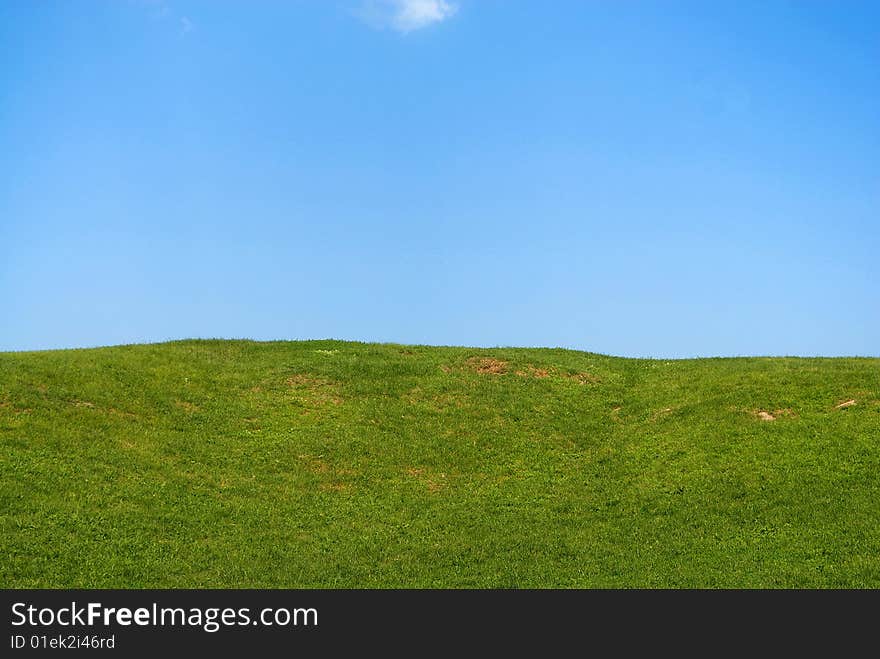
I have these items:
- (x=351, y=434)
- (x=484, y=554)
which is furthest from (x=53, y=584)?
(x=351, y=434)

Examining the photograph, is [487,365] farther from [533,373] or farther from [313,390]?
[313,390]

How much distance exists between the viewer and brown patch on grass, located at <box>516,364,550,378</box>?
42.7 meters

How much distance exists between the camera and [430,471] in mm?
32938

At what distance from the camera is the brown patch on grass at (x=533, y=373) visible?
42737 millimetres

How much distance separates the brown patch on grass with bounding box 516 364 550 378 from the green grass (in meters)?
0.17

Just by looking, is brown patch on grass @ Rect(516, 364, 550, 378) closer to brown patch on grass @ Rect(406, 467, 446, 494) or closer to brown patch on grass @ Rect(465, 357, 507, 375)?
brown patch on grass @ Rect(465, 357, 507, 375)

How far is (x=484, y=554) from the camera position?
25.9 m

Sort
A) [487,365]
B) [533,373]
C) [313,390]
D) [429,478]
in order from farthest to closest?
[487,365]
[533,373]
[313,390]
[429,478]

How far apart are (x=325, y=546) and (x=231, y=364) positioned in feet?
62.0

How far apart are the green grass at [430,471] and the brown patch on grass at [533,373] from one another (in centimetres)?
17

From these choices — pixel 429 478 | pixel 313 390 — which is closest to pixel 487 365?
pixel 313 390

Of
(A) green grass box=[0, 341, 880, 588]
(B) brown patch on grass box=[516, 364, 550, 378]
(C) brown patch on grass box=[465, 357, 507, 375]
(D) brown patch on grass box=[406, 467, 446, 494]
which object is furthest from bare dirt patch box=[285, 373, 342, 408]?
(B) brown patch on grass box=[516, 364, 550, 378]

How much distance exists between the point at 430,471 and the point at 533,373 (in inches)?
464

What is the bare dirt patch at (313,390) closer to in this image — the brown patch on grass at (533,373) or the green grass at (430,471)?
the green grass at (430,471)
